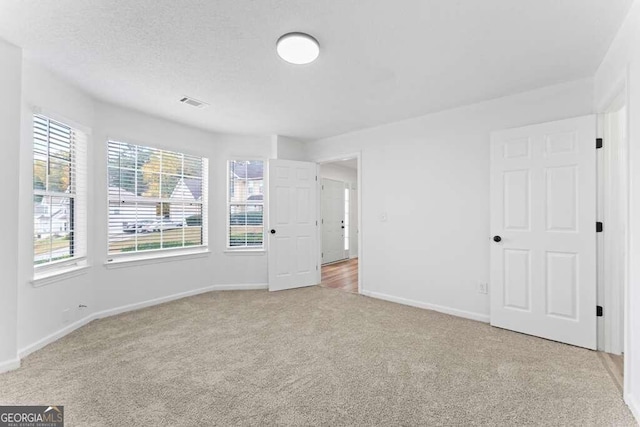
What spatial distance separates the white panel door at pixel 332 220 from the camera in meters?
6.79

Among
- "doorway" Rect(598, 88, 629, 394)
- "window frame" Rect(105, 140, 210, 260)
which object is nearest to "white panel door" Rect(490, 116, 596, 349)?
"doorway" Rect(598, 88, 629, 394)

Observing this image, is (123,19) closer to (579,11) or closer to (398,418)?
(579,11)

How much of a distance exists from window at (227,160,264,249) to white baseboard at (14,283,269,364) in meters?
0.65

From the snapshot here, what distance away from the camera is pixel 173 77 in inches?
103

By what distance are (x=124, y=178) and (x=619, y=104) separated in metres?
5.02

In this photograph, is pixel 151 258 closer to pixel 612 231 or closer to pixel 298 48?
pixel 298 48

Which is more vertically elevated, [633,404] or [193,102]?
[193,102]

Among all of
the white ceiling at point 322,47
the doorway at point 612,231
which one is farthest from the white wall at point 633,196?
the doorway at point 612,231

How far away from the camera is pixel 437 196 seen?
3.52 m

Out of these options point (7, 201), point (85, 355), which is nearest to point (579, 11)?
point (7, 201)

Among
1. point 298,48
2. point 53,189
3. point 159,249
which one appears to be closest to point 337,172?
point 159,249

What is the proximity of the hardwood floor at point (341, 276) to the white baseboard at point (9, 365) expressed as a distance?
11.5ft

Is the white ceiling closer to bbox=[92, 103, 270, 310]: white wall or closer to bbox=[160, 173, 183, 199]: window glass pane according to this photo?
bbox=[92, 103, 270, 310]: white wall

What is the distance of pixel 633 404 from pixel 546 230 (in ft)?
4.78
